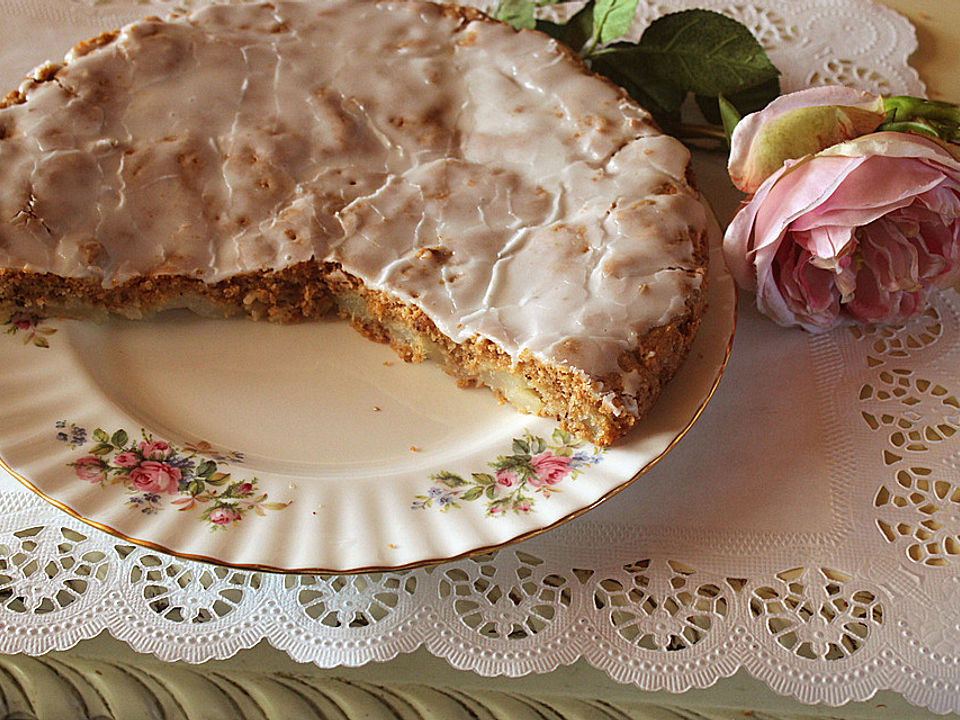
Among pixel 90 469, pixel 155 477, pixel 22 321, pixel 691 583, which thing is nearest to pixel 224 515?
pixel 155 477

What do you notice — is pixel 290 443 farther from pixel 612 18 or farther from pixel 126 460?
pixel 612 18

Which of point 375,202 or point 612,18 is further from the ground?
point 612,18

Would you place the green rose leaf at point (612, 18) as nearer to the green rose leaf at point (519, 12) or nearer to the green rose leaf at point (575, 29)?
the green rose leaf at point (575, 29)

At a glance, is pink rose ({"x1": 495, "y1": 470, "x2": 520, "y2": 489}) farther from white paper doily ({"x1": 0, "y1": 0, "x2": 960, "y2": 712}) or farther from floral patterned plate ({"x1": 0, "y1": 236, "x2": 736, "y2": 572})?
white paper doily ({"x1": 0, "y1": 0, "x2": 960, "y2": 712})

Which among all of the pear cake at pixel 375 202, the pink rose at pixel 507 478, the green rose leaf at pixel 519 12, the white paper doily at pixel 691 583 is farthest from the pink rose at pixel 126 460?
the green rose leaf at pixel 519 12

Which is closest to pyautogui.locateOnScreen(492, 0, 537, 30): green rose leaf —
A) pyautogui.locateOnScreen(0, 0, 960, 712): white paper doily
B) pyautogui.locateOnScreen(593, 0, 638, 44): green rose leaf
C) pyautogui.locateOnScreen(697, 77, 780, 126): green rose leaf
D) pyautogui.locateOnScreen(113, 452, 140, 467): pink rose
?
pyautogui.locateOnScreen(593, 0, 638, 44): green rose leaf

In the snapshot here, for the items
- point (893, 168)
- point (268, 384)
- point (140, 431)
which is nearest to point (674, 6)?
point (893, 168)
